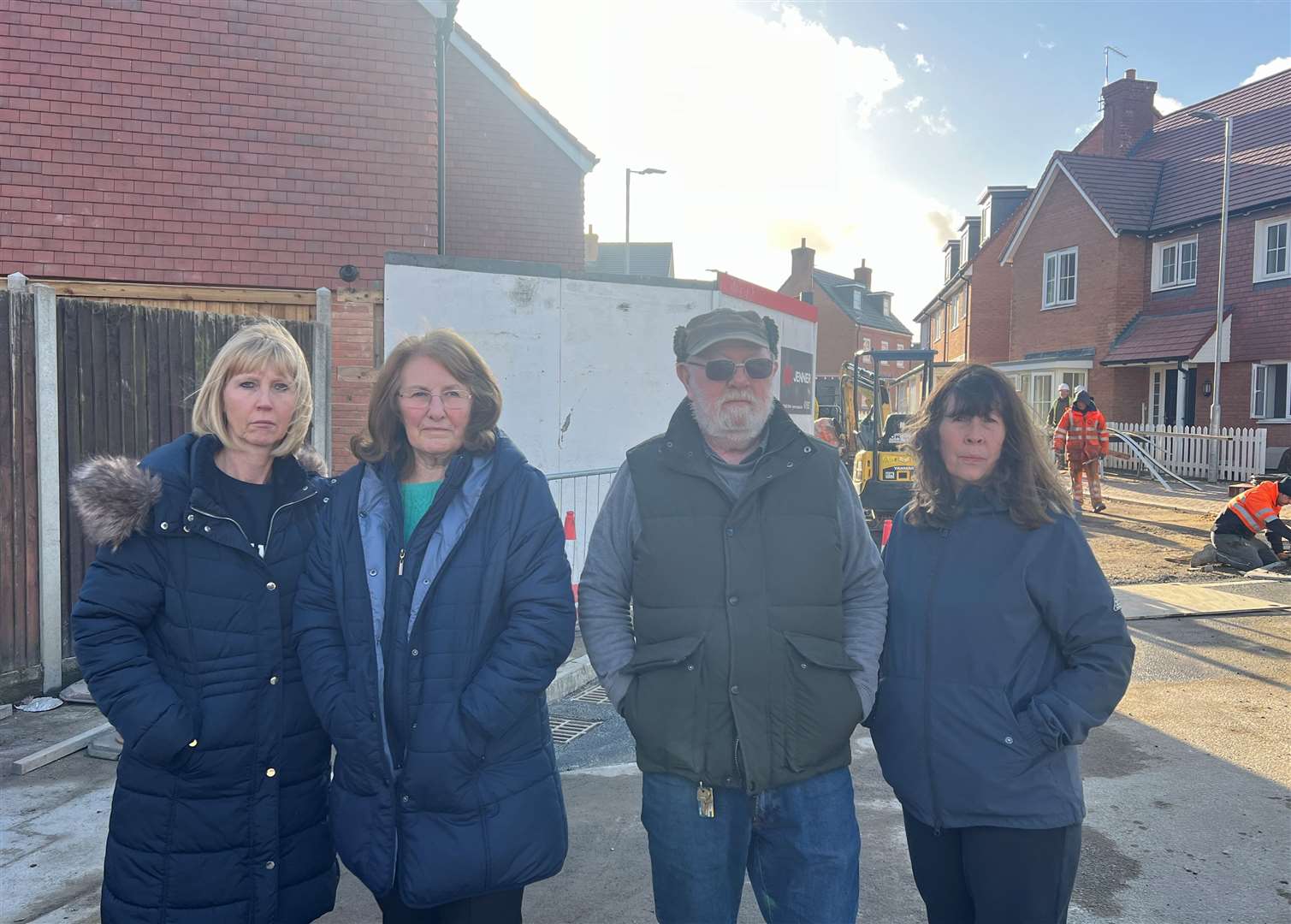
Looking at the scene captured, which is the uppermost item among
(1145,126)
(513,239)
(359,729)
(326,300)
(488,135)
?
(1145,126)

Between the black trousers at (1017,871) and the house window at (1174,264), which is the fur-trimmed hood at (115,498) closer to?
the black trousers at (1017,871)

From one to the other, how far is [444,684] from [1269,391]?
25044 millimetres

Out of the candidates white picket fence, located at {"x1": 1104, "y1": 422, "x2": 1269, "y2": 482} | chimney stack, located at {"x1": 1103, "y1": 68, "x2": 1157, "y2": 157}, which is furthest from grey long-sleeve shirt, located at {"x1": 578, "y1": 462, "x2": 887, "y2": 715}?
chimney stack, located at {"x1": 1103, "y1": 68, "x2": 1157, "y2": 157}

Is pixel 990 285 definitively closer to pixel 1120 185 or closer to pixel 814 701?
pixel 1120 185

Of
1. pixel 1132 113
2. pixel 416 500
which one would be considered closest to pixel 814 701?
pixel 416 500

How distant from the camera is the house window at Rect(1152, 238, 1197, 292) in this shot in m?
24.0

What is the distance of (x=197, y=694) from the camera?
2318 mm

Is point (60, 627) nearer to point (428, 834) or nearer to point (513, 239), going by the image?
point (428, 834)

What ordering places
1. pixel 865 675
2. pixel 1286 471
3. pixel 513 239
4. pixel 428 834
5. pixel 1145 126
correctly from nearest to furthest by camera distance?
pixel 428 834 → pixel 865 675 → pixel 1286 471 → pixel 513 239 → pixel 1145 126

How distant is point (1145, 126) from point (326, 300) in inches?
1153

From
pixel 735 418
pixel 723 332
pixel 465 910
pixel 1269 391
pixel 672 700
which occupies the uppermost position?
pixel 1269 391

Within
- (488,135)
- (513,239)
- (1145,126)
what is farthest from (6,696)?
(1145,126)

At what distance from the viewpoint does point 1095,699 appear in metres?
2.29

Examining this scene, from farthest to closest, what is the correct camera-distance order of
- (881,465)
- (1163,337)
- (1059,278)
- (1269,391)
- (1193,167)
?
(1059,278) < (1193,167) < (1163,337) < (1269,391) < (881,465)
